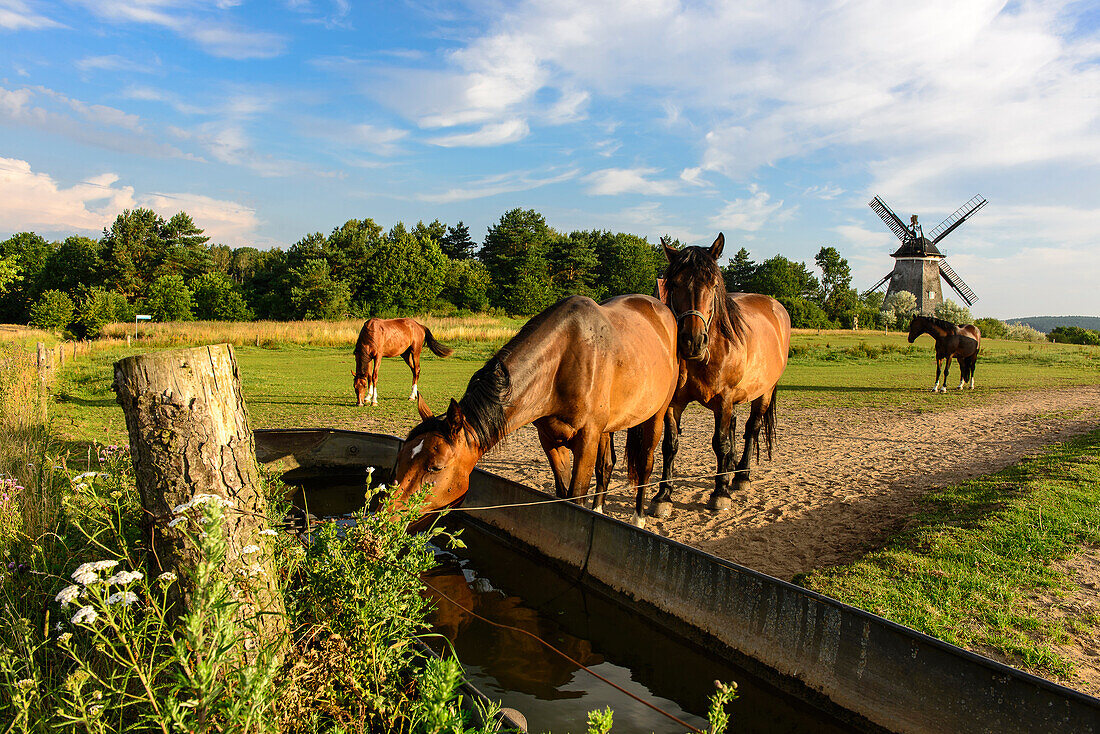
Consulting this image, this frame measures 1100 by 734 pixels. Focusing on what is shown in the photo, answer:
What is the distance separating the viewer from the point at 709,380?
550cm

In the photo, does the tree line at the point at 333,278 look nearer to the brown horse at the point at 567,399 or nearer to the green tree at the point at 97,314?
the green tree at the point at 97,314

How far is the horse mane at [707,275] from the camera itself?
521 cm

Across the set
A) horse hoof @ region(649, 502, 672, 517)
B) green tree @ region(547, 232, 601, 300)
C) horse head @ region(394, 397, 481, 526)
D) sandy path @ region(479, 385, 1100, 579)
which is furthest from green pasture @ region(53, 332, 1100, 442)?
green tree @ region(547, 232, 601, 300)

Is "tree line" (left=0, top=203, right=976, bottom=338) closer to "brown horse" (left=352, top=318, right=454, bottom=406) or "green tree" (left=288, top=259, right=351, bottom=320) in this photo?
"green tree" (left=288, top=259, right=351, bottom=320)

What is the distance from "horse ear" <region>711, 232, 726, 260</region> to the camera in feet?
16.8

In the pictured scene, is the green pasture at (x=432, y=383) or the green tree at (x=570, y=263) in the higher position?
the green tree at (x=570, y=263)

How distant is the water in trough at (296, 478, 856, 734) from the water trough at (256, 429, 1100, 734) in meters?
0.08

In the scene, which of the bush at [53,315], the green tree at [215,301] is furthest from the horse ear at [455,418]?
the green tree at [215,301]

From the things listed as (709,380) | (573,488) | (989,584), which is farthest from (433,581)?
(989,584)

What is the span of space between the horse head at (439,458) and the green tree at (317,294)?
43601mm

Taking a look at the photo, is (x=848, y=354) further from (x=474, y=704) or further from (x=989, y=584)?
(x=474, y=704)

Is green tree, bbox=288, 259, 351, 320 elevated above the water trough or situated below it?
above

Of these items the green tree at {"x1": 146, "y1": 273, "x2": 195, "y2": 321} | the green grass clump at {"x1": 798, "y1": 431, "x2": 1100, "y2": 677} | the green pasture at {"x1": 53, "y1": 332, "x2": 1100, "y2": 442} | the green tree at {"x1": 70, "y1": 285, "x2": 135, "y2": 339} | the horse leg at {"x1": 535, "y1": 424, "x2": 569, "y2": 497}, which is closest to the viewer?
the green grass clump at {"x1": 798, "y1": 431, "x2": 1100, "y2": 677}

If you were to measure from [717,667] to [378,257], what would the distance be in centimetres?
5070
